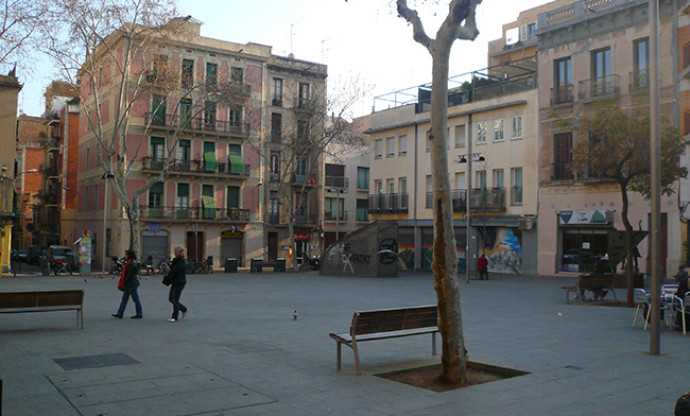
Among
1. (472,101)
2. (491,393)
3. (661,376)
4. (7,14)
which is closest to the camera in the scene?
(491,393)

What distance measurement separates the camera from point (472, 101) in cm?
4116

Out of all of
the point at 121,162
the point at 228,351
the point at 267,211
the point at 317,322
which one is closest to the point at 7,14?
the point at 121,162

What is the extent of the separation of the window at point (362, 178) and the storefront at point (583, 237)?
32041mm

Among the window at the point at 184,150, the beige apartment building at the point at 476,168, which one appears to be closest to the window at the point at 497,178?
the beige apartment building at the point at 476,168

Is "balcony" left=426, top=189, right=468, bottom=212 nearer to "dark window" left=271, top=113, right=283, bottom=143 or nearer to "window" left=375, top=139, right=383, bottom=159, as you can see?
"window" left=375, top=139, right=383, bottom=159

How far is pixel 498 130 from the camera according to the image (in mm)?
38875

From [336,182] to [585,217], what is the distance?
3194cm

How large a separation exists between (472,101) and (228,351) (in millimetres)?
33859

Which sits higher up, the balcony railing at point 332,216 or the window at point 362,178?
the window at point 362,178

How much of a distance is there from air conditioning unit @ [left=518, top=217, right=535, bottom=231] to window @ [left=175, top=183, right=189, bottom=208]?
992 inches

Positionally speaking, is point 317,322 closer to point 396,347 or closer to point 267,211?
point 396,347

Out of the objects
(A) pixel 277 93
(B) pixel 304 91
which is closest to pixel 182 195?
(A) pixel 277 93

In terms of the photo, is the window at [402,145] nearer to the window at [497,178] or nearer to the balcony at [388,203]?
the balcony at [388,203]

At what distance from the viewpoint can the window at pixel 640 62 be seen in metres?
30.6
